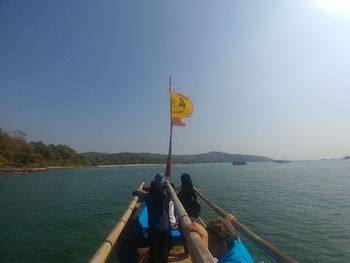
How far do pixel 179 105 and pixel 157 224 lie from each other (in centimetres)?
999

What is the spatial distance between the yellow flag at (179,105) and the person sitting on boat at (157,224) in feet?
30.8

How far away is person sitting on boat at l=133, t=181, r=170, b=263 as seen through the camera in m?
4.95

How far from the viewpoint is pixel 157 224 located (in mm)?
4938

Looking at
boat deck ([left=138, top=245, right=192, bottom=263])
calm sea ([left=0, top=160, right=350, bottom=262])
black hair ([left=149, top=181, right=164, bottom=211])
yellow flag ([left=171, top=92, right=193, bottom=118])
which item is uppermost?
A: yellow flag ([left=171, top=92, right=193, bottom=118])

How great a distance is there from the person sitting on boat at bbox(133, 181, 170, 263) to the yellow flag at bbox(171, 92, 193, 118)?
938cm

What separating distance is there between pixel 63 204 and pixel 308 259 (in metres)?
20.2

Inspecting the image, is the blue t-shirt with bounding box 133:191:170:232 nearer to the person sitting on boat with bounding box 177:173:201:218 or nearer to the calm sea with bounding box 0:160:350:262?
the person sitting on boat with bounding box 177:173:201:218

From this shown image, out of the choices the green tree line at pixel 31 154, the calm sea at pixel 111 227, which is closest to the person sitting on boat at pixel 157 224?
the calm sea at pixel 111 227

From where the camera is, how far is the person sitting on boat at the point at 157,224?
4.95 meters

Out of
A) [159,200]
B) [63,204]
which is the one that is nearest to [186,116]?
[159,200]

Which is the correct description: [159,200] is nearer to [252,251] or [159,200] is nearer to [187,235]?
[187,235]

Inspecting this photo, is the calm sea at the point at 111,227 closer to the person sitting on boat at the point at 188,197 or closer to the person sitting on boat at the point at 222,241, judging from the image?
the person sitting on boat at the point at 188,197

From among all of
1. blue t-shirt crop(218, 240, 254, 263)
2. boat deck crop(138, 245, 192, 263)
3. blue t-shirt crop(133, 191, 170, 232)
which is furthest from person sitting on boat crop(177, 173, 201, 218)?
blue t-shirt crop(218, 240, 254, 263)

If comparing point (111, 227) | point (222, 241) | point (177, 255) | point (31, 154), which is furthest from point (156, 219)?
point (31, 154)
